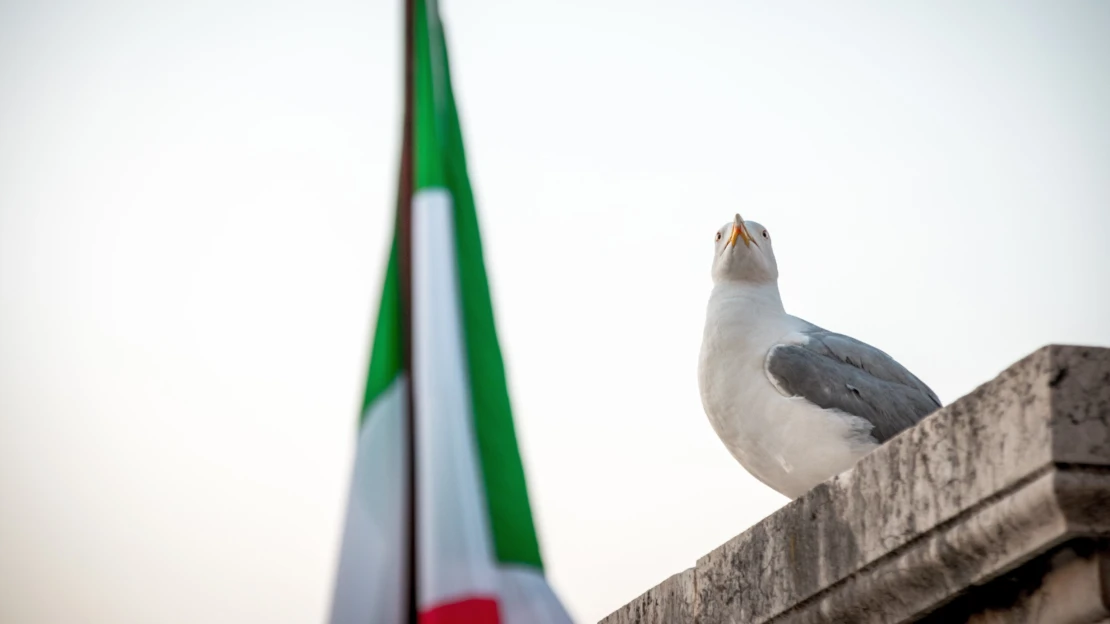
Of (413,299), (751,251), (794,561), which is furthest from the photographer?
(751,251)

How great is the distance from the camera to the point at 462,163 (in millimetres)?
3678

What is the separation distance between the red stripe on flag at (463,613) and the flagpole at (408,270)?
0.12m

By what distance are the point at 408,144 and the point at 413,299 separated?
0.46 metres

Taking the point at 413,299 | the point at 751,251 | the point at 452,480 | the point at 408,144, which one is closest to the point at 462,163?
the point at 408,144

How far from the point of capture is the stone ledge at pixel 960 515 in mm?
3123

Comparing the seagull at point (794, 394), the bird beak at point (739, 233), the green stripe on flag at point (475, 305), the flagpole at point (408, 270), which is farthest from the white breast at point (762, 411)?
the flagpole at point (408, 270)

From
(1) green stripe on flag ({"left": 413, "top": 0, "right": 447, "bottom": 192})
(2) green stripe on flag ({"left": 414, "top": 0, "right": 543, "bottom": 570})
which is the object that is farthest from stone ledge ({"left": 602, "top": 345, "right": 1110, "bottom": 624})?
(1) green stripe on flag ({"left": 413, "top": 0, "right": 447, "bottom": 192})

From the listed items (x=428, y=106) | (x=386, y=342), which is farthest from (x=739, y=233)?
(x=386, y=342)

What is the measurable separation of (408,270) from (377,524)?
651mm

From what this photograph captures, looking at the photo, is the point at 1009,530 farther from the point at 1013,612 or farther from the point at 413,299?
the point at 413,299

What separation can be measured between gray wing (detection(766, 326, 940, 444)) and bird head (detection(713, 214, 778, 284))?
0.41m

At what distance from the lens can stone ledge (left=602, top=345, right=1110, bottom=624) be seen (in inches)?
123

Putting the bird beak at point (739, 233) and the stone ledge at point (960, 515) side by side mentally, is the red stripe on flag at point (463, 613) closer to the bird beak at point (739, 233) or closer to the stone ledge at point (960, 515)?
the stone ledge at point (960, 515)

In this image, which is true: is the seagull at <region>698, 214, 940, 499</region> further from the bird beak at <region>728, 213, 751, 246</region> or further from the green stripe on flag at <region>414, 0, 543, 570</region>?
the green stripe on flag at <region>414, 0, 543, 570</region>
